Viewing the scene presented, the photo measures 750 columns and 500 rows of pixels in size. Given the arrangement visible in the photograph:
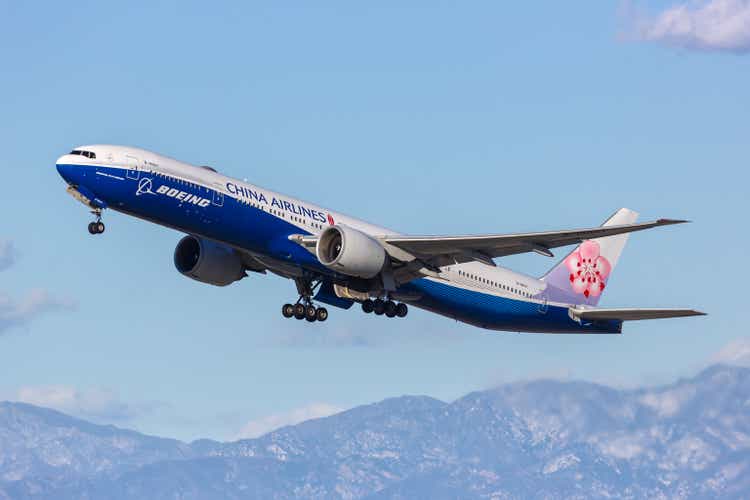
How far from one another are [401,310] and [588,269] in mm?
14550

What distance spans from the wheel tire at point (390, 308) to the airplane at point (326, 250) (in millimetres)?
42

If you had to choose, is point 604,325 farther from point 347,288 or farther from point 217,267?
point 217,267

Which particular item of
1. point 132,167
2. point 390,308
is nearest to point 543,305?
point 390,308

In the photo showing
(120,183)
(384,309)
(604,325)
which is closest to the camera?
(120,183)

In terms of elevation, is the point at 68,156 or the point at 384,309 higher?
the point at 68,156

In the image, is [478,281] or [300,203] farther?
[478,281]

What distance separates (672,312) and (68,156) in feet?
84.1

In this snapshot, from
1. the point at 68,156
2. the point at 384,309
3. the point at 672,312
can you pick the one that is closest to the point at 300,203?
the point at 384,309

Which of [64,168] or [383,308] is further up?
[64,168]

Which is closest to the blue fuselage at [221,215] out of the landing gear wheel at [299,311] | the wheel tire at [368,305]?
the wheel tire at [368,305]

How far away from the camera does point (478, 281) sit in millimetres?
63656

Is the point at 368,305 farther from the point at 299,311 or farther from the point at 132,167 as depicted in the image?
the point at 132,167

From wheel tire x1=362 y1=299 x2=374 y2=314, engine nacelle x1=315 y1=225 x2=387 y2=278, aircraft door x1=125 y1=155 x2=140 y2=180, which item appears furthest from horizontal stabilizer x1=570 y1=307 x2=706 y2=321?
aircraft door x1=125 y1=155 x2=140 y2=180

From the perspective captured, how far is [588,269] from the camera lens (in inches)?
2820
